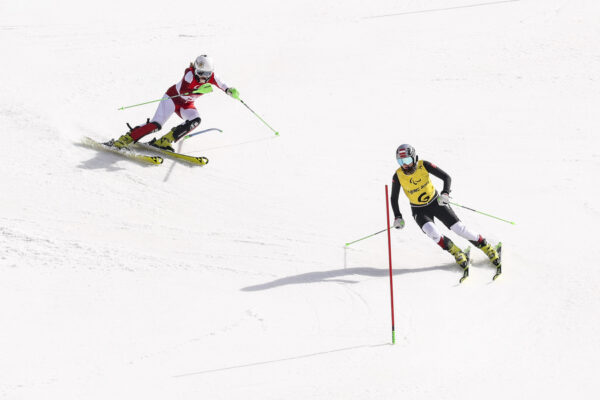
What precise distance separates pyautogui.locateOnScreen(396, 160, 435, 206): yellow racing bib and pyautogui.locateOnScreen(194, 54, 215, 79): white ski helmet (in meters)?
3.43

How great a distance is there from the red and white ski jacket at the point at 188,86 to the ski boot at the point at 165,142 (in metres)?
0.51

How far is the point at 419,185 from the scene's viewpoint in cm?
858

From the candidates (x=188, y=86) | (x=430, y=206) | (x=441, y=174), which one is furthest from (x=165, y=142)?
(x=441, y=174)

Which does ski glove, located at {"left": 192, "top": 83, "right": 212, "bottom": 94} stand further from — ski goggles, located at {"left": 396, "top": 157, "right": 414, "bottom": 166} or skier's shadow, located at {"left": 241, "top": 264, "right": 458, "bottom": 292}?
ski goggles, located at {"left": 396, "top": 157, "right": 414, "bottom": 166}

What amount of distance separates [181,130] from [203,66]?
1.11 metres

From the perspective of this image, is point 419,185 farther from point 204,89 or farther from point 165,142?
point 165,142

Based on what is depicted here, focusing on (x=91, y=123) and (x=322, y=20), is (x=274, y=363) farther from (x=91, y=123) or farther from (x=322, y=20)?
(x=322, y=20)

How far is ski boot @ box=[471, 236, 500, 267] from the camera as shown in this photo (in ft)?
28.4

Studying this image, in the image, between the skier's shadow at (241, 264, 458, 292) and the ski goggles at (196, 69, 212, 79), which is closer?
the skier's shadow at (241, 264, 458, 292)

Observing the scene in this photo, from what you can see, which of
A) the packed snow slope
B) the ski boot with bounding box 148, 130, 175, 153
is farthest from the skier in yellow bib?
the ski boot with bounding box 148, 130, 175, 153

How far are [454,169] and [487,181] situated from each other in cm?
57

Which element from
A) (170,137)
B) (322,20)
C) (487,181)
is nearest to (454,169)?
(487,181)

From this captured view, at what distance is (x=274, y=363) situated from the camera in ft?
24.8

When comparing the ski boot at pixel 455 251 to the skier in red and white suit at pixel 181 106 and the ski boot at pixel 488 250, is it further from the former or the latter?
the skier in red and white suit at pixel 181 106
